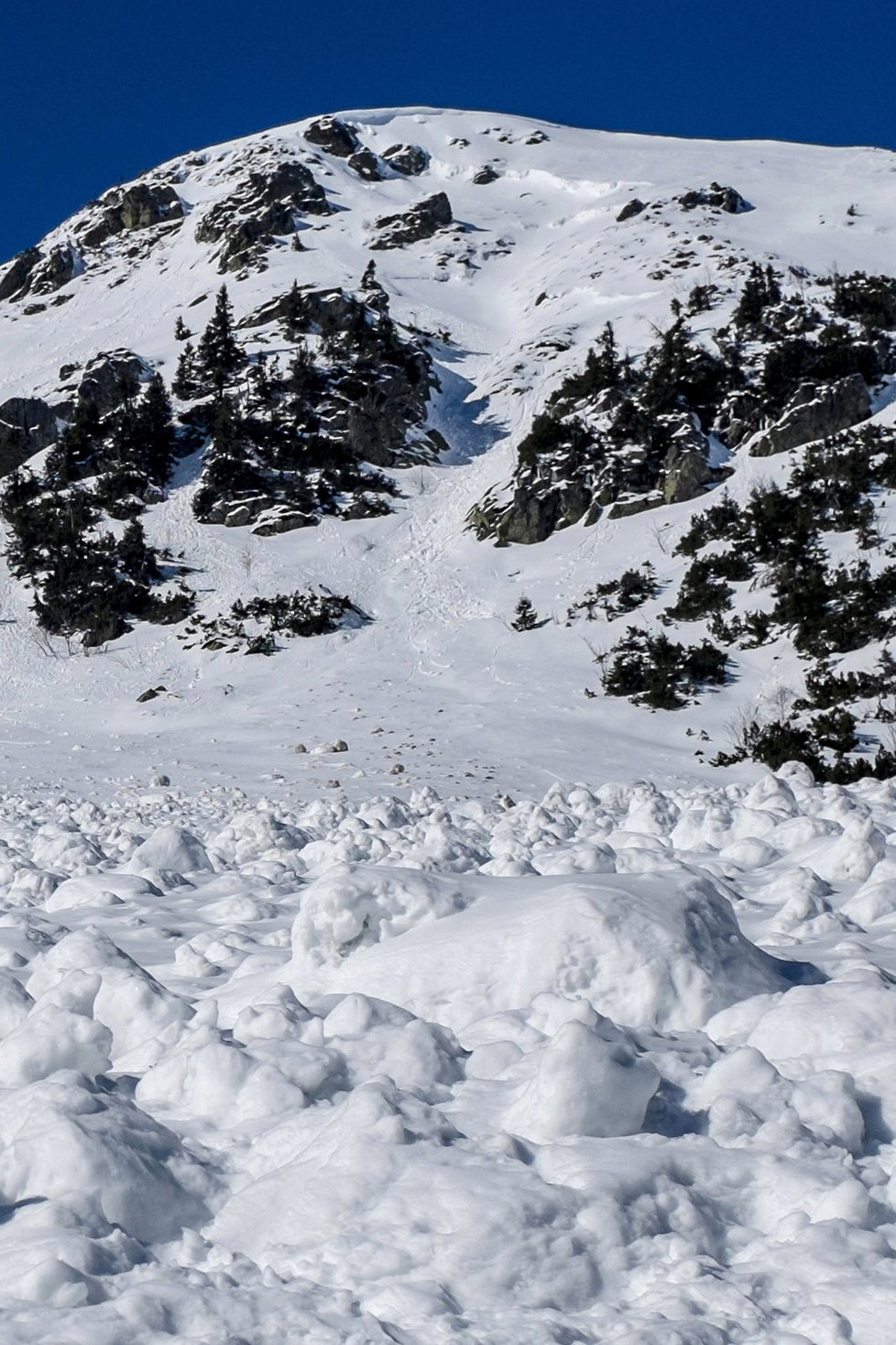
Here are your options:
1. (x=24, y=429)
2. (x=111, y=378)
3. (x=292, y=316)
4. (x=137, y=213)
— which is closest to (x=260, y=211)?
(x=137, y=213)

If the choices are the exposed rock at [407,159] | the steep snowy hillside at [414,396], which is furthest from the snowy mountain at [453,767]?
the exposed rock at [407,159]

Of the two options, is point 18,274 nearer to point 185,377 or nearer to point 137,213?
point 137,213

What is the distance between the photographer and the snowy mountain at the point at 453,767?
2363mm

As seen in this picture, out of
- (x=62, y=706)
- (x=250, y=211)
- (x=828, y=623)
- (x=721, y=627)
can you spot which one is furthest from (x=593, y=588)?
(x=250, y=211)

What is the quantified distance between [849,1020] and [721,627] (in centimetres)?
2195

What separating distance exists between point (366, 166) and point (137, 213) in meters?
14.9

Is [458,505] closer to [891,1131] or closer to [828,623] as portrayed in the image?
[828,623]

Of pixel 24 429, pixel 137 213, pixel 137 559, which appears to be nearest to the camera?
pixel 137 559

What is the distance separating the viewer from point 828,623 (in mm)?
23047

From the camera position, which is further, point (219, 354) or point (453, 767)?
point (219, 354)

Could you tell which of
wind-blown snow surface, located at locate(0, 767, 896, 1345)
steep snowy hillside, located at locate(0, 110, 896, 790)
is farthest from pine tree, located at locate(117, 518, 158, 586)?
wind-blown snow surface, located at locate(0, 767, 896, 1345)

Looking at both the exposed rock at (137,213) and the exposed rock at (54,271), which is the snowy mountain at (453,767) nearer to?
the exposed rock at (54,271)

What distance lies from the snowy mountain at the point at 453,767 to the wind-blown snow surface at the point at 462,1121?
0.01 meters

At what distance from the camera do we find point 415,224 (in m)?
65.5
